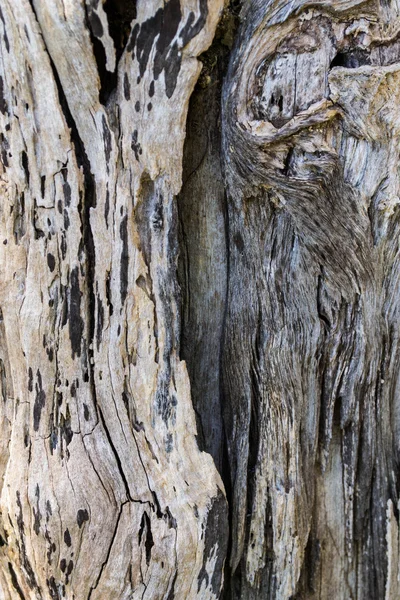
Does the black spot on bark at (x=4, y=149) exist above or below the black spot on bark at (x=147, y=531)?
above

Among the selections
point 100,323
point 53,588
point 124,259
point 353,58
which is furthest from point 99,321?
point 353,58

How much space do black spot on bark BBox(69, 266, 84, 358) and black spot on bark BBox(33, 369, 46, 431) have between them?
0.09m

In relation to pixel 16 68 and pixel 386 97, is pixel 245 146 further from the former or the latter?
pixel 16 68

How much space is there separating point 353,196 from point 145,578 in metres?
0.93

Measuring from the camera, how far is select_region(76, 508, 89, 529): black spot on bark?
1043mm

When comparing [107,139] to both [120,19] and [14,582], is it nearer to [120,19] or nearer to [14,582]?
[120,19]

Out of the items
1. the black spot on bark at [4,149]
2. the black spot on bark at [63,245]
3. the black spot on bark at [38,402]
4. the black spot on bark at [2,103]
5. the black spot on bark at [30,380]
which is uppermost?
the black spot on bark at [2,103]

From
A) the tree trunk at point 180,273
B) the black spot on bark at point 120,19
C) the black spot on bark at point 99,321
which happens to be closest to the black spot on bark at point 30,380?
the tree trunk at point 180,273

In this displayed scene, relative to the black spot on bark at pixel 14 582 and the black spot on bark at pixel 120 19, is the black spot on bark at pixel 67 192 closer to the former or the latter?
the black spot on bark at pixel 120 19

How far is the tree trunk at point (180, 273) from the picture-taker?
100 centimetres

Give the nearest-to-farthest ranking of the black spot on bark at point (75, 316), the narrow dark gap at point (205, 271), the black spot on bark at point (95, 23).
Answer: the black spot on bark at point (95, 23)
the black spot on bark at point (75, 316)
the narrow dark gap at point (205, 271)

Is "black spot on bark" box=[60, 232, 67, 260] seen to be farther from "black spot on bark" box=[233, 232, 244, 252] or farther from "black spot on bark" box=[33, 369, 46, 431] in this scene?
"black spot on bark" box=[233, 232, 244, 252]

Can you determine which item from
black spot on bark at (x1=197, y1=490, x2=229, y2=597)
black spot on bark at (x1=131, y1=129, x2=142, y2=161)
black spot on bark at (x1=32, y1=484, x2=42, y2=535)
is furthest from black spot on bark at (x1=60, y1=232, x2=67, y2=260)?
black spot on bark at (x1=197, y1=490, x2=229, y2=597)

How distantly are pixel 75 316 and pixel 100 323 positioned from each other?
0.05 meters
